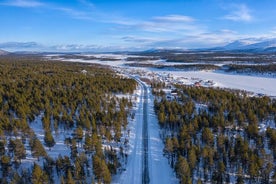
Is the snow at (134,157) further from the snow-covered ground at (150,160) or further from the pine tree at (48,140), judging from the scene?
the pine tree at (48,140)

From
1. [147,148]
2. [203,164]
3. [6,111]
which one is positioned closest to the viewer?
[203,164]

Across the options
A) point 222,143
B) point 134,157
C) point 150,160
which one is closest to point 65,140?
point 134,157

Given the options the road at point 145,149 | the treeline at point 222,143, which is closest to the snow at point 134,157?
the road at point 145,149

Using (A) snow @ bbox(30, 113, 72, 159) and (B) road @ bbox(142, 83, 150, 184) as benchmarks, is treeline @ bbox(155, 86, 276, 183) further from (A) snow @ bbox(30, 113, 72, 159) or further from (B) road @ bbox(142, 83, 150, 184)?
(A) snow @ bbox(30, 113, 72, 159)

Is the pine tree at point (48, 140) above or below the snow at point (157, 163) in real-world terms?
above

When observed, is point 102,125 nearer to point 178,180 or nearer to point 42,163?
point 42,163


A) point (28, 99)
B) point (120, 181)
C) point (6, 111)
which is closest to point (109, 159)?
point (120, 181)

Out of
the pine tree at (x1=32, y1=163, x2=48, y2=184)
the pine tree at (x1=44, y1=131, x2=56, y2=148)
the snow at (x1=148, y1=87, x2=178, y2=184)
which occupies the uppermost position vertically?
the pine tree at (x1=44, y1=131, x2=56, y2=148)

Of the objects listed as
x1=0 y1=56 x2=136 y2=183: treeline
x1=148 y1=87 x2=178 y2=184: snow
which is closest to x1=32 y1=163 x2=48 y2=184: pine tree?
x1=0 y1=56 x2=136 y2=183: treeline
